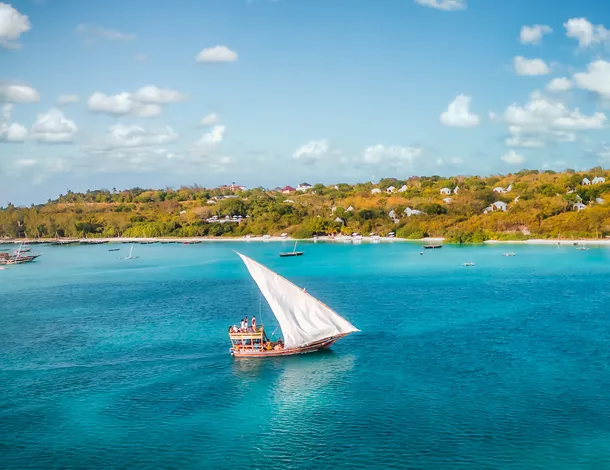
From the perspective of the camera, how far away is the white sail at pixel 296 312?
3073cm

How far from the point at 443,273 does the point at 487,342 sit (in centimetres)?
3473

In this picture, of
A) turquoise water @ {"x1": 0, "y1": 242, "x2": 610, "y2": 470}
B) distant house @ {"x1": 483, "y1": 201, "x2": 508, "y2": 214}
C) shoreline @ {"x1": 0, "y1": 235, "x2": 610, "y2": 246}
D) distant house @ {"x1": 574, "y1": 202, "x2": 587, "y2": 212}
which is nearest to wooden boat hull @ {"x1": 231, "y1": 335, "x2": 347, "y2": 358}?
turquoise water @ {"x1": 0, "y1": 242, "x2": 610, "y2": 470}

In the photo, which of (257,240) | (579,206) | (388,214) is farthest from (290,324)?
(388,214)

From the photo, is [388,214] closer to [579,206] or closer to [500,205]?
[500,205]

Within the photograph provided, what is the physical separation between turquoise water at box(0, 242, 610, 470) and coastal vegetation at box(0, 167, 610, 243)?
6265 cm

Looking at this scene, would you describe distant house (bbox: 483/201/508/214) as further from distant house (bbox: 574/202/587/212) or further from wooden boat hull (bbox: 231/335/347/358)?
wooden boat hull (bbox: 231/335/347/358)

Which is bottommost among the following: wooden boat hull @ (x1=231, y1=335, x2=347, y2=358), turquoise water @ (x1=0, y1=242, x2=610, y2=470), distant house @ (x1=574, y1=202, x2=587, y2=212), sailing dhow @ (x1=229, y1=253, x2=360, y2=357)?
turquoise water @ (x1=0, y1=242, x2=610, y2=470)

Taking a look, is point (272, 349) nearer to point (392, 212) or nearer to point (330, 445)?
point (330, 445)

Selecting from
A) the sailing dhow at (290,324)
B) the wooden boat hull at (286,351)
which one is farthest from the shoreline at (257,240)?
the sailing dhow at (290,324)

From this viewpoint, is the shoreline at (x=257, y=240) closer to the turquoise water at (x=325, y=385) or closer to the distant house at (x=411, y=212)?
the distant house at (x=411, y=212)

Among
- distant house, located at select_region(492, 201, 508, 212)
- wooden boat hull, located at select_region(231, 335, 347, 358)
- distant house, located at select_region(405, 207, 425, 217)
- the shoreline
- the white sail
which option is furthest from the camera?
distant house, located at select_region(405, 207, 425, 217)

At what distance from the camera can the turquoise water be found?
2161 centimetres

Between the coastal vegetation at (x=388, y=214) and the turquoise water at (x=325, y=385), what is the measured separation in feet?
→ 206

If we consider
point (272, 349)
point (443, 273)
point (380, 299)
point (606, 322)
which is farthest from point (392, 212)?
point (272, 349)
